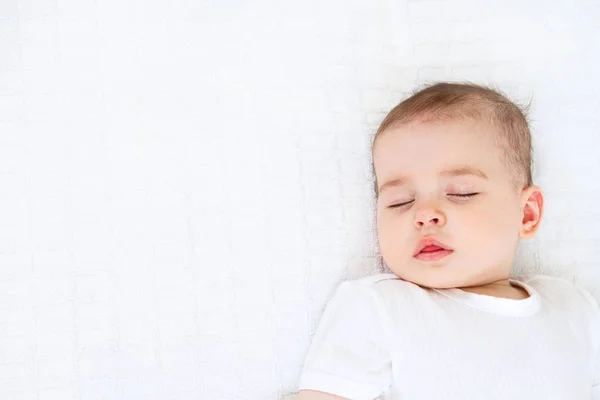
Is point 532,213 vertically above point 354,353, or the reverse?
point 532,213

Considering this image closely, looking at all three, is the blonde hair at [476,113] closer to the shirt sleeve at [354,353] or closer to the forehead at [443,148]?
the forehead at [443,148]

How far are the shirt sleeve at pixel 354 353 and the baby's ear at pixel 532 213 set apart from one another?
29 centimetres

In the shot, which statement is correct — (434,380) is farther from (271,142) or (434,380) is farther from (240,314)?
(271,142)

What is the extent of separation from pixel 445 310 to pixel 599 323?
294 millimetres

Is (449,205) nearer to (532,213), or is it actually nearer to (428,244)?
(428,244)

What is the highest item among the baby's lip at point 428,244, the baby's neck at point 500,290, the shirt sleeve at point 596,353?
the baby's lip at point 428,244

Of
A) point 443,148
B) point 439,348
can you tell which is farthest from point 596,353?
point 443,148

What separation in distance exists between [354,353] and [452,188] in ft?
0.93

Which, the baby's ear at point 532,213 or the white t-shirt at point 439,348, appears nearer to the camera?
the white t-shirt at point 439,348

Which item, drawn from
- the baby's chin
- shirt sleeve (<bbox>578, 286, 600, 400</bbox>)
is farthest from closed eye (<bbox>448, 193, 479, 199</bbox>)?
shirt sleeve (<bbox>578, 286, 600, 400</bbox>)

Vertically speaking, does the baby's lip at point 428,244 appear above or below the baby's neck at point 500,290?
above

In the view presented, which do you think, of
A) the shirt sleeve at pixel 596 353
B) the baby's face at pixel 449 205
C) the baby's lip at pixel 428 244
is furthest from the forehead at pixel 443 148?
the shirt sleeve at pixel 596 353

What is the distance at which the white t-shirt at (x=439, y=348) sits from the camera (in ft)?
3.34

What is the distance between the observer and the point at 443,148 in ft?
3.60
